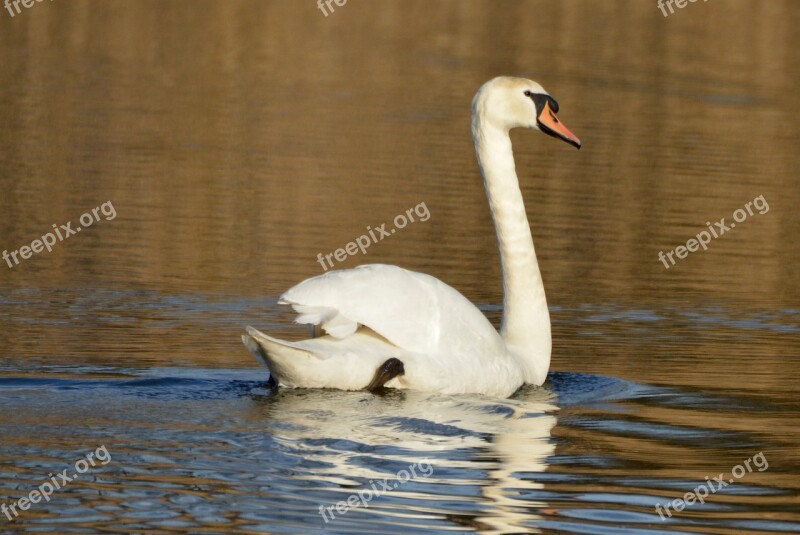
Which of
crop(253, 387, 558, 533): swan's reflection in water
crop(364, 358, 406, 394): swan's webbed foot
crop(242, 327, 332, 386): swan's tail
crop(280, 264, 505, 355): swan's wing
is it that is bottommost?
crop(253, 387, 558, 533): swan's reflection in water

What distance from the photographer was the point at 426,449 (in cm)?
818

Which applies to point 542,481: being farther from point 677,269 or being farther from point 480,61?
point 480,61

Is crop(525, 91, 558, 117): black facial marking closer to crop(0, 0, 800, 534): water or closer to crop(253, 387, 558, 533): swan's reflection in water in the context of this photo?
crop(0, 0, 800, 534): water

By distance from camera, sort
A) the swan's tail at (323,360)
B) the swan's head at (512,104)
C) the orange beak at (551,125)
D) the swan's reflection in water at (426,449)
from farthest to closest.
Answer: the orange beak at (551,125) → the swan's head at (512,104) → the swan's tail at (323,360) → the swan's reflection in water at (426,449)

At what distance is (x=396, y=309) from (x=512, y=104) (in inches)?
73.8

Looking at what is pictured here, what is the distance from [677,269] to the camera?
1483 centimetres

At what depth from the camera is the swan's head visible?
10367 millimetres

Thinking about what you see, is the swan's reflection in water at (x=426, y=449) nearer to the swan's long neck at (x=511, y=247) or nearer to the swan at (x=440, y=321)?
the swan at (x=440, y=321)

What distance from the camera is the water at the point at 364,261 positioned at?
7.48m

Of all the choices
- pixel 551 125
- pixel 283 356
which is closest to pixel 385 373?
pixel 283 356

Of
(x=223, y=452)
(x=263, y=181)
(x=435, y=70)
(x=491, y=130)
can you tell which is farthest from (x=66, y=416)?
(x=435, y=70)

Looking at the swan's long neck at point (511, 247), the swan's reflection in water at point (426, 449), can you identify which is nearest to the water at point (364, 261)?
the swan's reflection in water at point (426, 449)

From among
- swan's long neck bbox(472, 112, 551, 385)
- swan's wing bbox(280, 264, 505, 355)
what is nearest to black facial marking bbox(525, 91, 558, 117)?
swan's long neck bbox(472, 112, 551, 385)

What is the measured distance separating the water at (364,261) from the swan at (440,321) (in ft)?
0.55
